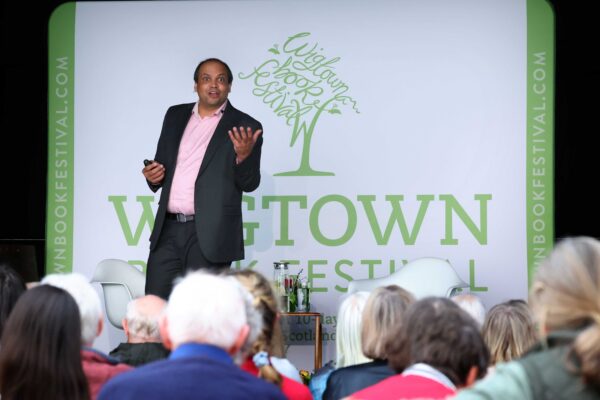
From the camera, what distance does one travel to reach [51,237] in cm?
729

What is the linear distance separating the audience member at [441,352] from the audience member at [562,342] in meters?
0.58

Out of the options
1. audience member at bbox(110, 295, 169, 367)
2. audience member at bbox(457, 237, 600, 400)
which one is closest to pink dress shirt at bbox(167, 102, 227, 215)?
audience member at bbox(110, 295, 169, 367)

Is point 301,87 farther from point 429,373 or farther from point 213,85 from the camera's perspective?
point 429,373

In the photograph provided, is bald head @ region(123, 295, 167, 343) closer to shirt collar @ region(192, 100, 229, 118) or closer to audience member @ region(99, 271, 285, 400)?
audience member @ region(99, 271, 285, 400)

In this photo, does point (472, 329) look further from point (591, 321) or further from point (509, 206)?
point (509, 206)

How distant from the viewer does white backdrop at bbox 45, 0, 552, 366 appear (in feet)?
23.0

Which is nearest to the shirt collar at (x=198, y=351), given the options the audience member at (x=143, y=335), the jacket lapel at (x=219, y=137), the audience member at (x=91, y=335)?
the audience member at (x=91, y=335)

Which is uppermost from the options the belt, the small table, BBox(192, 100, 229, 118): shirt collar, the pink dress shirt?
BBox(192, 100, 229, 118): shirt collar

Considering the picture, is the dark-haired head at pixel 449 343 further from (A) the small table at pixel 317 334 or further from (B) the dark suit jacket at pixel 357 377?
(A) the small table at pixel 317 334

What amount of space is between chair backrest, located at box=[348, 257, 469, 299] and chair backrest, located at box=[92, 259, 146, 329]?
1454 millimetres

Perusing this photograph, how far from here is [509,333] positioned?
3406 mm

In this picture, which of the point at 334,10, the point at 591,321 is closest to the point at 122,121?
the point at 334,10

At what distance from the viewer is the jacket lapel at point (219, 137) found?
5.98 m

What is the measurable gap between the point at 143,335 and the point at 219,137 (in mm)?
2770
